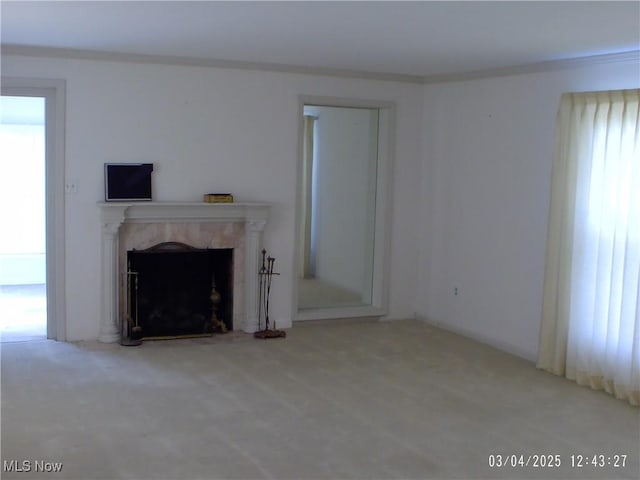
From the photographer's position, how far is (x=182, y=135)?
6.15 meters

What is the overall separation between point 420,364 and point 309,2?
3053mm

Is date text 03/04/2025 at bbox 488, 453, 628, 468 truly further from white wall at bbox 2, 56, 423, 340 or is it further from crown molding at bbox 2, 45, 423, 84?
crown molding at bbox 2, 45, 423, 84

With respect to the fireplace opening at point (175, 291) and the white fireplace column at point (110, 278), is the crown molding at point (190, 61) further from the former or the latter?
the fireplace opening at point (175, 291)

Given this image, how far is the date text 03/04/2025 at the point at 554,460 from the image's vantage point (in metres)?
3.85

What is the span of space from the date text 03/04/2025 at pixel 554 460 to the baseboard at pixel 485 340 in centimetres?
183

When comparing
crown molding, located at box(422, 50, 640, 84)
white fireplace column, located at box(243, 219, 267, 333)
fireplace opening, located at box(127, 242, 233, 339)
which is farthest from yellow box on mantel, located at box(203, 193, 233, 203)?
crown molding, located at box(422, 50, 640, 84)

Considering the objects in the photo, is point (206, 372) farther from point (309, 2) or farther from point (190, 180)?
point (309, 2)

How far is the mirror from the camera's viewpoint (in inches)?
277

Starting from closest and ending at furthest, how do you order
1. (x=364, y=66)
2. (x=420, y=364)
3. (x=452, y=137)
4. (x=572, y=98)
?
(x=572, y=98)
(x=420, y=364)
(x=364, y=66)
(x=452, y=137)

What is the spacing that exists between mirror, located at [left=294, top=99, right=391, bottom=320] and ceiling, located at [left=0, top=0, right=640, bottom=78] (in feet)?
4.28

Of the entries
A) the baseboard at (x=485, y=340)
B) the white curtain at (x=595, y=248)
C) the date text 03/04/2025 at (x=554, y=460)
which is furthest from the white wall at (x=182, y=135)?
the date text 03/04/2025 at (x=554, y=460)

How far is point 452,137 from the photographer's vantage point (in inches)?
266

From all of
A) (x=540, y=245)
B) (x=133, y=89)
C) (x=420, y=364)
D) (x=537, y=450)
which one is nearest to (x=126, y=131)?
(x=133, y=89)

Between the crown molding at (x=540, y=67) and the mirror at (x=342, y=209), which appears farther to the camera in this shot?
the mirror at (x=342, y=209)
